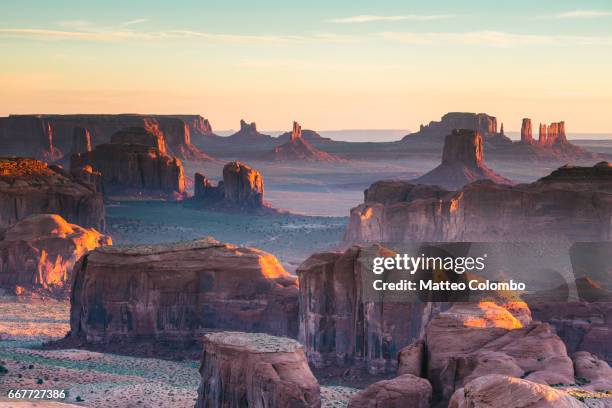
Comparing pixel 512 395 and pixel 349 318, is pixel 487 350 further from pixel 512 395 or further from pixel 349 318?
pixel 349 318

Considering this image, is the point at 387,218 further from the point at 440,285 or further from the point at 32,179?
the point at 440,285

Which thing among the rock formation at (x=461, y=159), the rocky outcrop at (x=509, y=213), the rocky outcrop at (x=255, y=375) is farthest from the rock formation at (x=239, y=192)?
the rocky outcrop at (x=255, y=375)

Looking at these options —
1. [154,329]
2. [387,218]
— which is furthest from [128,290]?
[387,218]

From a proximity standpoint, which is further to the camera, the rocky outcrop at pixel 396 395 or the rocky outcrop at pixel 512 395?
the rocky outcrop at pixel 396 395

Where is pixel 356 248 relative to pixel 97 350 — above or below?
above

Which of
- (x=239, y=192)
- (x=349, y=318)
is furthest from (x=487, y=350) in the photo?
(x=239, y=192)

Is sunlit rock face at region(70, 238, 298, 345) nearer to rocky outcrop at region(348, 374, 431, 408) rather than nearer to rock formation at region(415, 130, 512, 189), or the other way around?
rocky outcrop at region(348, 374, 431, 408)

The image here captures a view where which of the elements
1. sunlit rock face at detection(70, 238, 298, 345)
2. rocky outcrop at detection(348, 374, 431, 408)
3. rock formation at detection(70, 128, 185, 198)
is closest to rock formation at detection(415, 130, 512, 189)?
rock formation at detection(70, 128, 185, 198)

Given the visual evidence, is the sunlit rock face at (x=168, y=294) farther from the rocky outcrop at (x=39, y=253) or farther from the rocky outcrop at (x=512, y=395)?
the rocky outcrop at (x=512, y=395)

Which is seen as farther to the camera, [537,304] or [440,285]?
[537,304]
